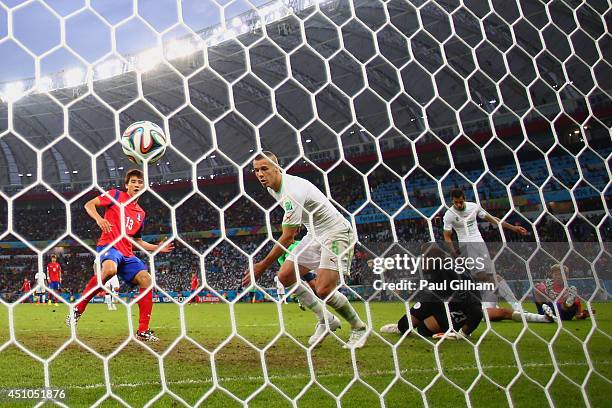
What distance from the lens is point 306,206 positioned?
96.0 inches

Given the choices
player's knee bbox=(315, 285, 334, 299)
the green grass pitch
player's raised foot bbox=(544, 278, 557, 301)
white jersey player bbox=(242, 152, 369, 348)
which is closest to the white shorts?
white jersey player bbox=(242, 152, 369, 348)

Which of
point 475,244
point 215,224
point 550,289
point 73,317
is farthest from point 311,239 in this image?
point 215,224

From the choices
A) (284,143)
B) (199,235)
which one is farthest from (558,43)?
(199,235)

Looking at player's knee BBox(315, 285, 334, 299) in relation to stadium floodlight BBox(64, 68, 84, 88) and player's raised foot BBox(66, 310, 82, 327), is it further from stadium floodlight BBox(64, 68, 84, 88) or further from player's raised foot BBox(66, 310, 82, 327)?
stadium floodlight BBox(64, 68, 84, 88)

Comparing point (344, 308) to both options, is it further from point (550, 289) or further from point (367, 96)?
point (367, 96)

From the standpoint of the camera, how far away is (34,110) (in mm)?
18094

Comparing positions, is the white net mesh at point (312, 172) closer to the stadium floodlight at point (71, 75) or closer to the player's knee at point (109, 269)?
the stadium floodlight at point (71, 75)

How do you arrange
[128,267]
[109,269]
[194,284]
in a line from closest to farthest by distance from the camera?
[109,269]
[128,267]
[194,284]

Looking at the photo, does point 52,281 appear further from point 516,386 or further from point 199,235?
point 516,386

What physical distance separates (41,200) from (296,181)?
1817cm

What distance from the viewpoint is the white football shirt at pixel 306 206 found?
2.02 m

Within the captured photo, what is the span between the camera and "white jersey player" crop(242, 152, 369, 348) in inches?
79.0

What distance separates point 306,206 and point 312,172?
15272 mm

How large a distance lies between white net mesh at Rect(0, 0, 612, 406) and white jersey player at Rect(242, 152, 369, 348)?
14 centimetres
